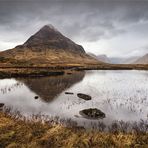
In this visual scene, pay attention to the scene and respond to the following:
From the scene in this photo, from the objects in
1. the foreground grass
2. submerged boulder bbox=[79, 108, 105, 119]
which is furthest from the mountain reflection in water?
the foreground grass

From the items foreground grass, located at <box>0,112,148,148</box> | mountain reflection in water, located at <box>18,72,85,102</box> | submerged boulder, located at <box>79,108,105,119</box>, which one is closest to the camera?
foreground grass, located at <box>0,112,148,148</box>

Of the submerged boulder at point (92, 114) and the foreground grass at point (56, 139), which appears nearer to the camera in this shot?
the foreground grass at point (56, 139)

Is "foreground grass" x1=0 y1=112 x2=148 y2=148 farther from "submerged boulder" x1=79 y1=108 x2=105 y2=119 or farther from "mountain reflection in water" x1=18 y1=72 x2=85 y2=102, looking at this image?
"mountain reflection in water" x1=18 y1=72 x2=85 y2=102

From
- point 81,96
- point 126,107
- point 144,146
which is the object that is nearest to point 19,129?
point 144,146

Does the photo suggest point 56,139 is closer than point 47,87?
Yes

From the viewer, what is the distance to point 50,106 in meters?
27.3

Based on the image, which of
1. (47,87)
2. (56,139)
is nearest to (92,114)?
(56,139)

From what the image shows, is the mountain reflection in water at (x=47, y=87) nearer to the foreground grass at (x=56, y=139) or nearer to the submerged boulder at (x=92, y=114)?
the submerged boulder at (x=92, y=114)

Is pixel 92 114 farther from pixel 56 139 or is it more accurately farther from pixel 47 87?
pixel 47 87

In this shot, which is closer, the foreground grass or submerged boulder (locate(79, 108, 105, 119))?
the foreground grass

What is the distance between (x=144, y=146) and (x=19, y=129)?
29.9ft

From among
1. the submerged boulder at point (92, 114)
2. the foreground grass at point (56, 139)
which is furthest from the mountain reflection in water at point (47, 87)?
the foreground grass at point (56, 139)

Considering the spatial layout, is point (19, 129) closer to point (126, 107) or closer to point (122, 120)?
point (122, 120)

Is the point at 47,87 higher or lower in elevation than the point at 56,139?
lower
